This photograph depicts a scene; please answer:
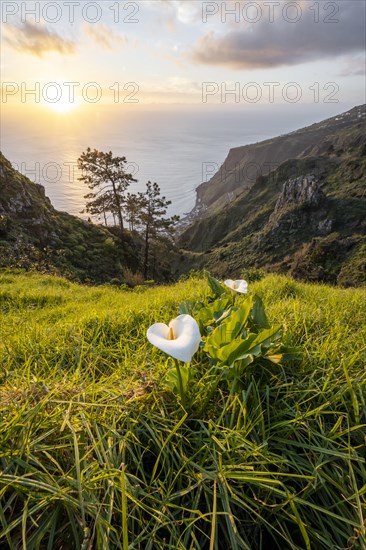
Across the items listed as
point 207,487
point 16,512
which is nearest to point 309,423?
point 207,487

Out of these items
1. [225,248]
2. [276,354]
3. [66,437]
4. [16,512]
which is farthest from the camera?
[225,248]

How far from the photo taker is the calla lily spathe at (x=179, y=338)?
114cm

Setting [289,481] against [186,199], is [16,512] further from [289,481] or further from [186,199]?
[186,199]

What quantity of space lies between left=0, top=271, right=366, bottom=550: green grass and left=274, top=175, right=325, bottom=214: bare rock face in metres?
48.7

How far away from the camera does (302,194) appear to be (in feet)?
158

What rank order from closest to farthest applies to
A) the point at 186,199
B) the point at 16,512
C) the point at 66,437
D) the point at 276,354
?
the point at 16,512 < the point at 66,437 < the point at 276,354 < the point at 186,199

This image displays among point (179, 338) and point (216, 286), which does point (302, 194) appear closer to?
point (216, 286)

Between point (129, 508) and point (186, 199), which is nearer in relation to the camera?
point (129, 508)

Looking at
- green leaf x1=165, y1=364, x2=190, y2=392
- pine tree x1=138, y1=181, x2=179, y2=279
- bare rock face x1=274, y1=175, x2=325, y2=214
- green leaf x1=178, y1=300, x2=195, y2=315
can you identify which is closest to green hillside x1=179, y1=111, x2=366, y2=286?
bare rock face x1=274, y1=175, x2=325, y2=214

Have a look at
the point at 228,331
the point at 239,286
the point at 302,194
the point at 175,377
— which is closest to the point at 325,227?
the point at 302,194

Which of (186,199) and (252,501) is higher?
(186,199)

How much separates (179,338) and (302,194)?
169 ft

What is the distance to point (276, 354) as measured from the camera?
1.65 meters

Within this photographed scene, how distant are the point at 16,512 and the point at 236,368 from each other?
963 millimetres
